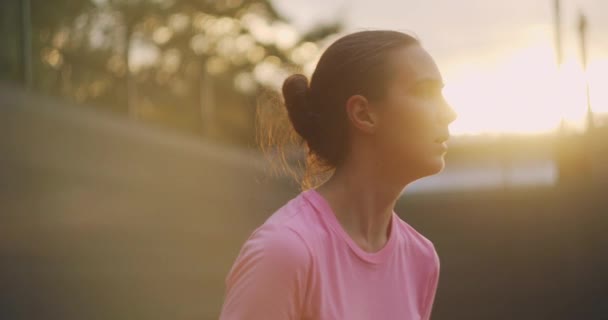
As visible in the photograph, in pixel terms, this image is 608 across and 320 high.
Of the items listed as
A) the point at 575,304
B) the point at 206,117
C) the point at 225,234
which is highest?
the point at 206,117

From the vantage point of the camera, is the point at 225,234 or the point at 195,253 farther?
the point at 225,234

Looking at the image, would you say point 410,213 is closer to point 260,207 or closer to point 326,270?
point 260,207

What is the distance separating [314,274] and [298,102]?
0.46 meters

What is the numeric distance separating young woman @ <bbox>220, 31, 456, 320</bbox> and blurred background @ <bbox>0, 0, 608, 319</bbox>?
519 centimetres

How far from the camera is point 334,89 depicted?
1.96 m

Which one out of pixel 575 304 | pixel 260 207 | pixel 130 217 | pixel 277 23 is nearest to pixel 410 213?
pixel 260 207

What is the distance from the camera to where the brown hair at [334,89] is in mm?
1900

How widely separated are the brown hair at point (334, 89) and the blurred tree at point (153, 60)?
426 centimetres

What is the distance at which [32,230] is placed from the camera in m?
8.47

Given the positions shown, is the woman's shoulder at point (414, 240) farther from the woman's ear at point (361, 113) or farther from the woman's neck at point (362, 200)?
the woman's ear at point (361, 113)

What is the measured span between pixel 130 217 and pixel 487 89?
371cm

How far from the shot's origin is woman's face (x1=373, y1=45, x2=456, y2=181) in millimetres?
1881

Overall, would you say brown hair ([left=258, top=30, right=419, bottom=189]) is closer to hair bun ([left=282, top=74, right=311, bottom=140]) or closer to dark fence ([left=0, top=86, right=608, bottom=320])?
hair bun ([left=282, top=74, right=311, bottom=140])

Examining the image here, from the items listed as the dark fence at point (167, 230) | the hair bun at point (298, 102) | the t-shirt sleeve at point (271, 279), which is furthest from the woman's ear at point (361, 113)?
the dark fence at point (167, 230)
